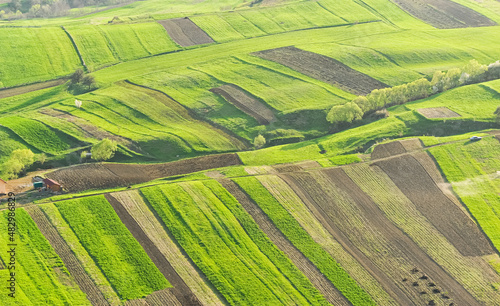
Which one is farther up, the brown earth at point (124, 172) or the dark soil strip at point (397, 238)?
the brown earth at point (124, 172)

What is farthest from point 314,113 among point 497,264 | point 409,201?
point 497,264

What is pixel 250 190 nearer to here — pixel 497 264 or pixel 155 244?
pixel 155 244

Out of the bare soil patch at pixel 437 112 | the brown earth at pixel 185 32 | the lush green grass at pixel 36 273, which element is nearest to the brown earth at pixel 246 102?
the brown earth at pixel 185 32

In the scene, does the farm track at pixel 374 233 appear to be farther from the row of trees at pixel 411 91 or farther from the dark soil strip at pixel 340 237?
the row of trees at pixel 411 91

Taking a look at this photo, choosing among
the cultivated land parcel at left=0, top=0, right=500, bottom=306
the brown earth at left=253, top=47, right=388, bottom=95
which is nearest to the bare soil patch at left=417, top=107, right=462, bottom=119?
the cultivated land parcel at left=0, top=0, right=500, bottom=306

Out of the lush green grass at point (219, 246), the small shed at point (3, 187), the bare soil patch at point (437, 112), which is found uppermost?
the small shed at point (3, 187)

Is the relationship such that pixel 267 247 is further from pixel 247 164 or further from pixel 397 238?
pixel 247 164

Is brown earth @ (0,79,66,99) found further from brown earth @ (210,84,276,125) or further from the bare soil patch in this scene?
the bare soil patch
